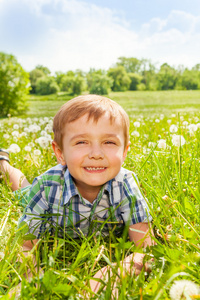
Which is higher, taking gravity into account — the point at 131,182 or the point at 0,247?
the point at 131,182

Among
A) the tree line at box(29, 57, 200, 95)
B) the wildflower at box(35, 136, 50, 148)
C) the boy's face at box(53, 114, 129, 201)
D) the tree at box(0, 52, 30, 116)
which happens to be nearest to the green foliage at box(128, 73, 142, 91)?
the tree line at box(29, 57, 200, 95)

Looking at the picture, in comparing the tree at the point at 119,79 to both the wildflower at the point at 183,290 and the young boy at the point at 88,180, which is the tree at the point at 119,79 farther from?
the wildflower at the point at 183,290

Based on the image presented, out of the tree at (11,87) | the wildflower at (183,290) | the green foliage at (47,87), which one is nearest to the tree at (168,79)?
the green foliage at (47,87)

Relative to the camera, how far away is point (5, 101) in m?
15.7

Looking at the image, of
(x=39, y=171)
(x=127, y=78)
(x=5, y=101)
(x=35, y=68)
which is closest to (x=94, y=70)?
(x=127, y=78)

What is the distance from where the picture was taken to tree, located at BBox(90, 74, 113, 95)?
40.0 meters

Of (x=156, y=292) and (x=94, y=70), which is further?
(x=94, y=70)

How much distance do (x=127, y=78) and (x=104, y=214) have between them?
190 feet

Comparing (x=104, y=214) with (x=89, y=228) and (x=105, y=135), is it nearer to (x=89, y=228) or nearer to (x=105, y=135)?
(x=89, y=228)

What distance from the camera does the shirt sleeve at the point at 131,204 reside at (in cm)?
167

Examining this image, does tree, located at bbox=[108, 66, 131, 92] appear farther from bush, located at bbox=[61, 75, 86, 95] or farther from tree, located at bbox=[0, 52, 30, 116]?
tree, located at bbox=[0, 52, 30, 116]

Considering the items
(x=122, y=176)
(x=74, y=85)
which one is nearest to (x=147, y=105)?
(x=122, y=176)

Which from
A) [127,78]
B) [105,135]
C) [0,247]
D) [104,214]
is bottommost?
[0,247]

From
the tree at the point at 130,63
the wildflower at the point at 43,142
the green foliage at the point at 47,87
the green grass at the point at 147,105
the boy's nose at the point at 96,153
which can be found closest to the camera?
the boy's nose at the point at 96,153
